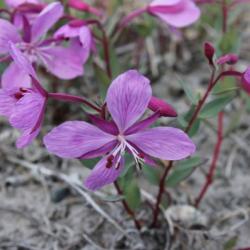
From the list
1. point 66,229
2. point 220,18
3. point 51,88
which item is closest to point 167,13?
point 220,18

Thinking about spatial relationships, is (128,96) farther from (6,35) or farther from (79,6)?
(79,6)

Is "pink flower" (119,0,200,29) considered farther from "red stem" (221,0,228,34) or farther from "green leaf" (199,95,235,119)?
"green leaf" (199,95,235,119)

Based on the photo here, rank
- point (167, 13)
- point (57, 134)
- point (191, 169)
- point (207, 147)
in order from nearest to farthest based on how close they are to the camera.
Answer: point (57, 134), point (191, 169), point (167, 13), point (207, 147)

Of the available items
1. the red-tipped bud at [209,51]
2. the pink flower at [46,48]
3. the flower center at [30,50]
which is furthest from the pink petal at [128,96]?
the flower center at [30,50]

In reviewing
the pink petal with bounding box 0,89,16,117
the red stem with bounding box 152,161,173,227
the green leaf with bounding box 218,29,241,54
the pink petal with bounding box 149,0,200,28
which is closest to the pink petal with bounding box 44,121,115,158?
the pink petal with bounding box 0,89,16,117

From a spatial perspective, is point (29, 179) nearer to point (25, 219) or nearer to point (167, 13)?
point (25, 219)

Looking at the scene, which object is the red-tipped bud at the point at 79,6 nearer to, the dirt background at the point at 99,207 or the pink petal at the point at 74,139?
the dirt background at the point at 99,207
